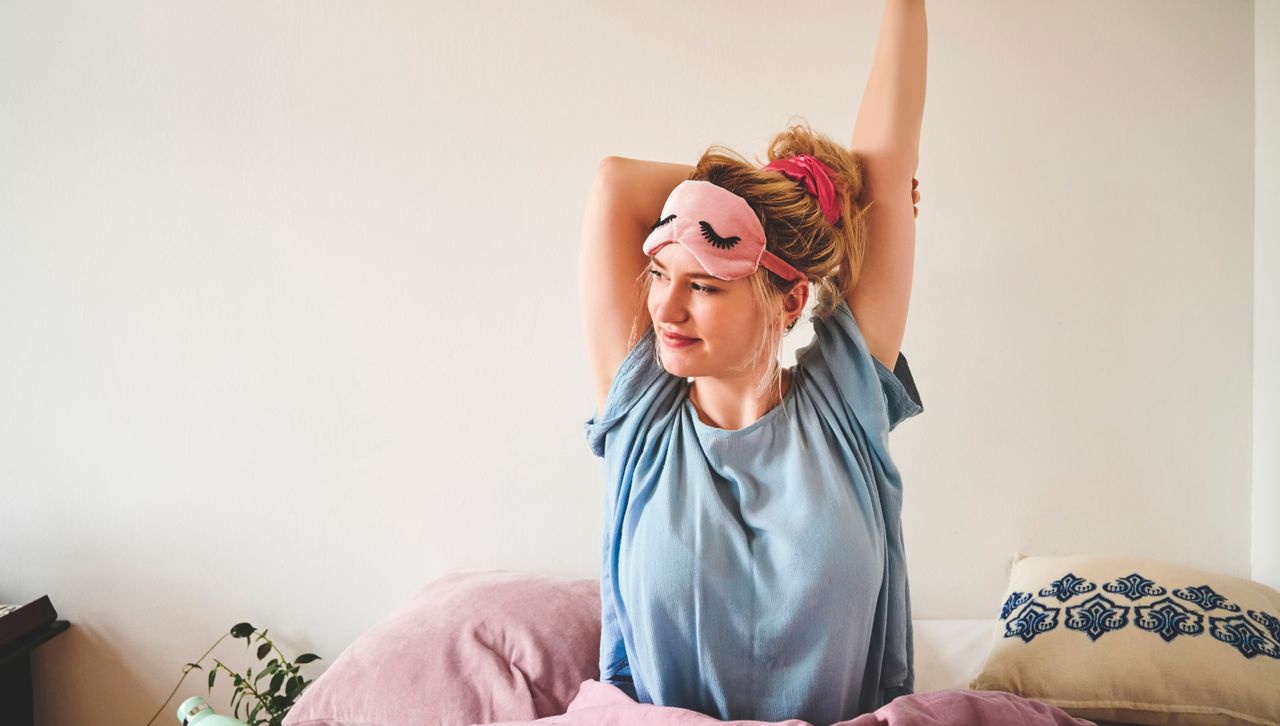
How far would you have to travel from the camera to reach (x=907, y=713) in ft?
3.55

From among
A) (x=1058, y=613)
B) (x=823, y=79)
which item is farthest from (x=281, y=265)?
(x=1058, y=613)

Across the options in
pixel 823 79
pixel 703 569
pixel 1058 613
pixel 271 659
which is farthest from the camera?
pixel 271 659

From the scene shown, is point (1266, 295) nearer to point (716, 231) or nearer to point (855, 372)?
point (855, 372)

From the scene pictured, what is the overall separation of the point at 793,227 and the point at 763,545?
39 cm

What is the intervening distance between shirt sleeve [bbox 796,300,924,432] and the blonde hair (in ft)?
0.10

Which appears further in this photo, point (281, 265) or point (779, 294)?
point (281, 265)

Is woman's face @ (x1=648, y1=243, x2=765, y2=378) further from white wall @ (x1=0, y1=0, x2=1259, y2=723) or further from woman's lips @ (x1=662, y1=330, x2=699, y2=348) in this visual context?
white wall @ (x1=0, y1=0, x2=1259, y2=723)

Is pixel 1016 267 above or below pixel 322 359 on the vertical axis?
above

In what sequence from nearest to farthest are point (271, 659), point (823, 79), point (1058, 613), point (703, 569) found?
point (703, 569) → point (1058, 613) → point (823, 79) → point (271, 659)

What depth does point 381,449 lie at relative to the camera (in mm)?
2023

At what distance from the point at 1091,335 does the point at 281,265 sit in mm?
1698

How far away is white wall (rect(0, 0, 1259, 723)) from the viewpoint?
1.90 metres

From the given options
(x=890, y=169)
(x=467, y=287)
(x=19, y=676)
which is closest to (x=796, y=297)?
(x=890, y=169)

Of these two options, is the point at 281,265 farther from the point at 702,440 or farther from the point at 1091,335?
the point at 1091,335
